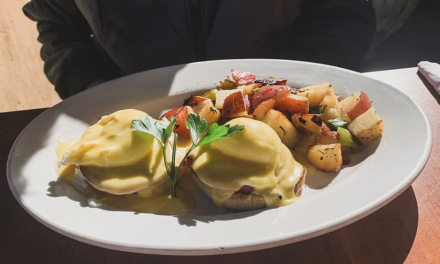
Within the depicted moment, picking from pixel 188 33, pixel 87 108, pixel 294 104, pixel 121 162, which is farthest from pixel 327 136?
pixel 188 33

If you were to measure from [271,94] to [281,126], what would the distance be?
0.18 meters

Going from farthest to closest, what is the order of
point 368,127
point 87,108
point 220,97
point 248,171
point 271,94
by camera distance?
point 87,108, point 220,97, point 271,94, point 368,127, point 248,171

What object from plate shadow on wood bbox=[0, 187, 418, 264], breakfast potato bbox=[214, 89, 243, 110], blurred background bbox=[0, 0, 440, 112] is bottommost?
blurred background bbox=[0, 0, 440, 112]

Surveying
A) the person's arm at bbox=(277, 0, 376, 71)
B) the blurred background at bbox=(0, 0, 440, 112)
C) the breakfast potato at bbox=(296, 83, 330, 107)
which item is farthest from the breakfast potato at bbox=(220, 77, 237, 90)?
the blurred background at bbox=(0, 0, 440, 112)

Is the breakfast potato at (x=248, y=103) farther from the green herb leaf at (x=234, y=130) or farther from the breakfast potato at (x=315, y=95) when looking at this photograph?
the green herb leaf at (x=234, y=130)

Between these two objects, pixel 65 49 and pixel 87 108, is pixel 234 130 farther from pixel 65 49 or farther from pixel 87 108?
pixel 65 49

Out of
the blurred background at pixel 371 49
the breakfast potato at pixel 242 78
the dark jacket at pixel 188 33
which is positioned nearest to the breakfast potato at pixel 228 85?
the breakfast potato at pixel 242 78

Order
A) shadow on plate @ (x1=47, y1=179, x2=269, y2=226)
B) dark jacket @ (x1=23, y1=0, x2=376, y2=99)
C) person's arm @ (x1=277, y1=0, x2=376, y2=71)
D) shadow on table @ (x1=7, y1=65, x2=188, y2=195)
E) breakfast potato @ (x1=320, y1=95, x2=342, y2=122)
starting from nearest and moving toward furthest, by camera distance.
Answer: shadow on plate @ (x1=47, y1=179, x2=269, y2=226) → shadow on table @ (x1=7, y1=65, x2=188, y2=195) → breakfast potato @ (x1=320, y1=95, x2=342, y2=122) → dark jacket @ (x1=23, y1=0, x2=376, y2=99) → person's arm @ (x1=277, y1=0, x2=376, y2=71)

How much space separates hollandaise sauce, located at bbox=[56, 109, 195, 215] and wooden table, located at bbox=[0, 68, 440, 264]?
7.7 inches

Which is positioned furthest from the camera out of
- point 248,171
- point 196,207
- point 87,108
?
point 87,108

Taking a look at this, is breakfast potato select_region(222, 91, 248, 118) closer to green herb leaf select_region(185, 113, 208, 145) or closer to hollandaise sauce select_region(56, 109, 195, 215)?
green herb leaf select_region(185, 113, 208, 145)

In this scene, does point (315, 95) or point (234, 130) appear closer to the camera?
point (234, 130)

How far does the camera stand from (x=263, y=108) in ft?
4.68

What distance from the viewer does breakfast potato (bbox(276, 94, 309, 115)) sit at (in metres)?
1.43
